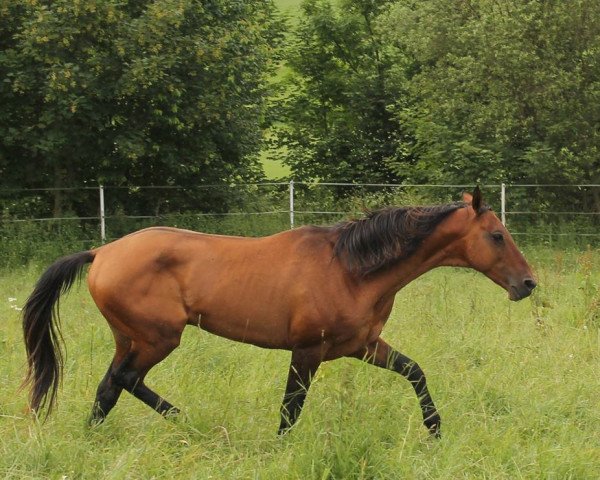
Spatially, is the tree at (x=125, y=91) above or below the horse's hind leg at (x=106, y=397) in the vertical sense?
above

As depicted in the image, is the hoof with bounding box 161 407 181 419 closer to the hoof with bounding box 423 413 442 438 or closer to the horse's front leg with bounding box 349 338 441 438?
the horse's front leg with bounding box 349 338 441 438

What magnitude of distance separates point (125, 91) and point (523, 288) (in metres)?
10.8

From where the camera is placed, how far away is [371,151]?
24250mm

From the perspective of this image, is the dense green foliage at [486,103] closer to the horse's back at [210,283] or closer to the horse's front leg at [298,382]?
the horse's back at [210,283]

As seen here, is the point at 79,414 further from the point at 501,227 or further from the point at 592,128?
the point at 592,128

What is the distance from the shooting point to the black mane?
225 inches

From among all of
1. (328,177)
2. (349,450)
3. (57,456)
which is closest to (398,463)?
(349,450)

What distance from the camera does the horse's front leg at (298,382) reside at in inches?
213

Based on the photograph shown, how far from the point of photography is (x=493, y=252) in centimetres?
579

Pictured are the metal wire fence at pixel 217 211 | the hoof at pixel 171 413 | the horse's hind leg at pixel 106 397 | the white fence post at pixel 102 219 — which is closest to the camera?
the hoof at pixel 171 413

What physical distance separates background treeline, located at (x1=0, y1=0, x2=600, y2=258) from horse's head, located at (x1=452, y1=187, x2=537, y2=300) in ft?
33.3

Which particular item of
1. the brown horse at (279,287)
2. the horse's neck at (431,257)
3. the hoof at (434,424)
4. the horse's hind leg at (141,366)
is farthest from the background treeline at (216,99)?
the hoof at (434,424)

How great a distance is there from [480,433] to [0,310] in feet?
20.1

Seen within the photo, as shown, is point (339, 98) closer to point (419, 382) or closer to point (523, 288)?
point (523, 288)
